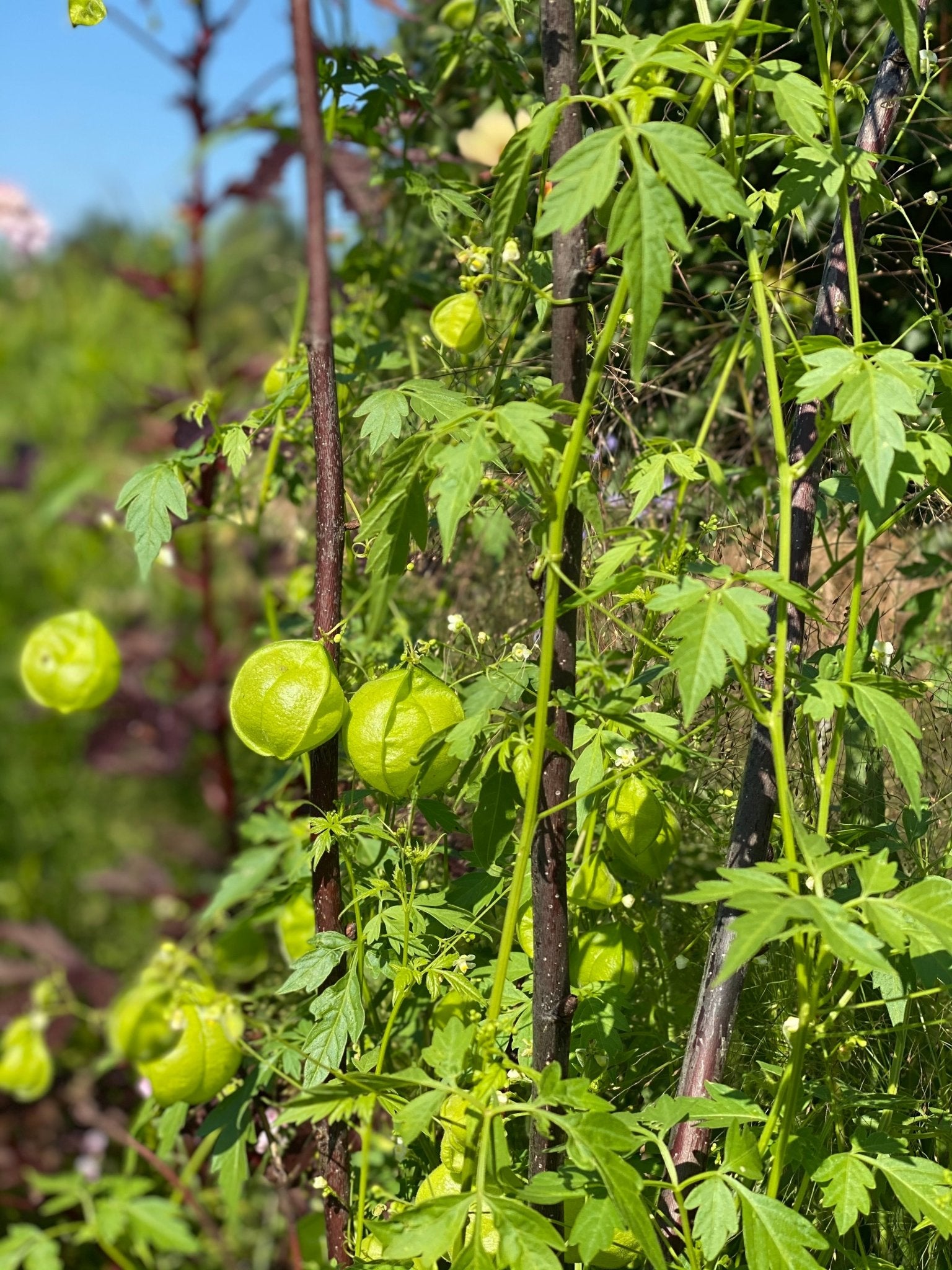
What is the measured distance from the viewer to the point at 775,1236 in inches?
32.9

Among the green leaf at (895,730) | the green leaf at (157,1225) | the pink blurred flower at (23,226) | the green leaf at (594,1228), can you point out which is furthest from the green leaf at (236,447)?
the pink blurred flower at (23,226)

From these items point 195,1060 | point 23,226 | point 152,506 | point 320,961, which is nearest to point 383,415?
point 152,506

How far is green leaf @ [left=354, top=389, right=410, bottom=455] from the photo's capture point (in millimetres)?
1022

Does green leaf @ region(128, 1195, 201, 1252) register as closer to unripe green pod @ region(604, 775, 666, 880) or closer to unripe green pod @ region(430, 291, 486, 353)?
unripe green pod @ region(604, 775, 666, 880)

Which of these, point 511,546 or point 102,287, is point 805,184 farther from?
point 102,287

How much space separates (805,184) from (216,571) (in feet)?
8.06

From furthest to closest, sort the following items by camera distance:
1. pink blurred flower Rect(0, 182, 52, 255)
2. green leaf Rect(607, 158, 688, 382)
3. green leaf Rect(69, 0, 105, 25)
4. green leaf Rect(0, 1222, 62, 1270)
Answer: pink blurred flower Rect(0, 182, 52, 255) < green leaf Rect(0, 1222, 62, 1270) < green leaf Rect(69, 0, 105, 25) < green leaf Rect(607, 158, 688, 382)

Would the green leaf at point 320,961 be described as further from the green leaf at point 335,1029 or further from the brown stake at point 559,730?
the brown stake at point 559,730

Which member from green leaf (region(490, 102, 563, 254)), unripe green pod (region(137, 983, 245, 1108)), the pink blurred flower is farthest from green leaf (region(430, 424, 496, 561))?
the pink blurred flower

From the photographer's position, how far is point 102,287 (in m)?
4.50

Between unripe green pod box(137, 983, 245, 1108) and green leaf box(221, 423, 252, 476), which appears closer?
unripe green pod box(137, 983, 245, 1108)

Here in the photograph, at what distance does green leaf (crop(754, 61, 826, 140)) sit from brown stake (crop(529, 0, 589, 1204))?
0.15 m

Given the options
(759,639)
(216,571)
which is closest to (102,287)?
(216,571)

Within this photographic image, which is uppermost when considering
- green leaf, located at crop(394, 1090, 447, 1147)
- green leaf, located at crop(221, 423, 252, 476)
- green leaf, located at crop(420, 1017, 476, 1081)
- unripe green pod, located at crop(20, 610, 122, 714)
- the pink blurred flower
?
the pink blurred flower
